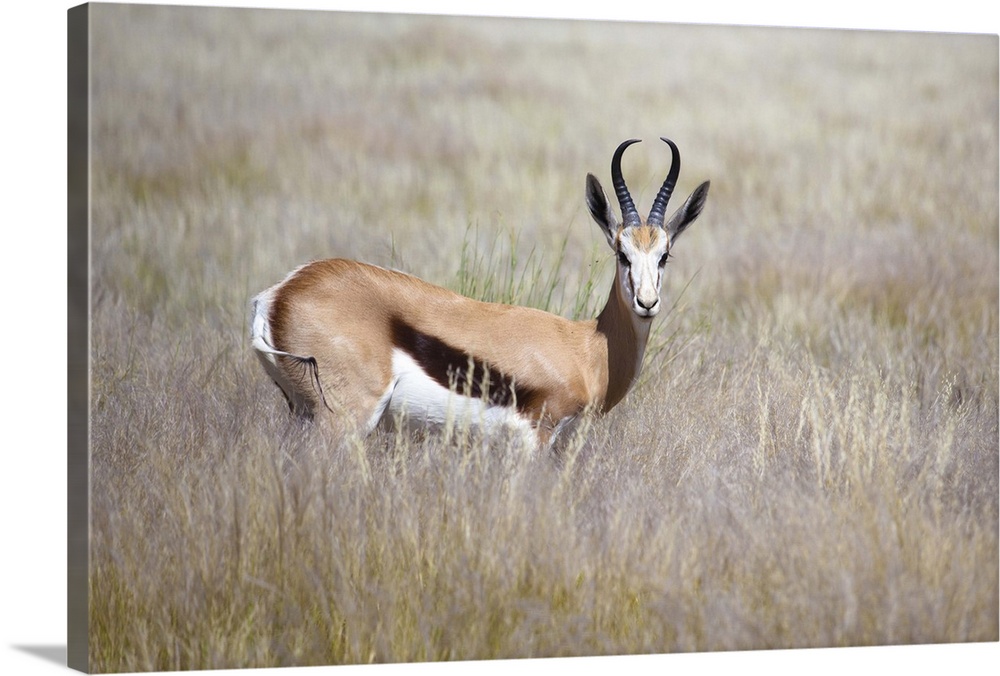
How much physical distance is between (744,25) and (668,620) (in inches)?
107

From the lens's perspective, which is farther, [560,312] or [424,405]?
[560,312]

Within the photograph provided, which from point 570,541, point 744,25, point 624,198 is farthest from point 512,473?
point 744,25

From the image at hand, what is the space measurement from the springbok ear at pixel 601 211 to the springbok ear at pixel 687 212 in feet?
0.77

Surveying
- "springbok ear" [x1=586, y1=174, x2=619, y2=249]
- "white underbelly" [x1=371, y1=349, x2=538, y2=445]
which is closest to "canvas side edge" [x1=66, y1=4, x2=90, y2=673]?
"white underbelly" [x1=371, y1=349, x2=538, y2=445]

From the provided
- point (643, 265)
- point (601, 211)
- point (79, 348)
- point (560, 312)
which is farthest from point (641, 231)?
point (79, 348)

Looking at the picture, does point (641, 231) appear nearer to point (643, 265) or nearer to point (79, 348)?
point (643, 265)

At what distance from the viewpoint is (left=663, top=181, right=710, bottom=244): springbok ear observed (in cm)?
662

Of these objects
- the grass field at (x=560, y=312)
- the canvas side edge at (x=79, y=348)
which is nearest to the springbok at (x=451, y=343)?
the grass field at (x=560, y=312)

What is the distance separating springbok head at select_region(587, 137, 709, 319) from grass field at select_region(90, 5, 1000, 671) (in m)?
0.78

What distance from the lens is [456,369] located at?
256 inches

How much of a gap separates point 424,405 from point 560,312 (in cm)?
169

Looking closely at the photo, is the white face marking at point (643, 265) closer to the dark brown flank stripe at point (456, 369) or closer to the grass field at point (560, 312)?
the dark brown flank stripe at point (456, 369)

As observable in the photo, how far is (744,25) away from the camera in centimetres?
695

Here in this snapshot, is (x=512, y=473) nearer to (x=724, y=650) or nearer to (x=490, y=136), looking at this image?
(x=724, y=650)
